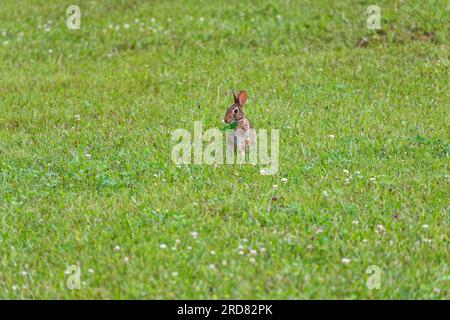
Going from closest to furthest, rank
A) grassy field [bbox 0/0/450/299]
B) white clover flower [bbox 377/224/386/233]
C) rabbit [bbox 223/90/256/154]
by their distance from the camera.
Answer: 1. grassy field [bbox 0/0/450/299]
2. white clover flower [bbox 377/224/386/233]
3. rabbit [bbox 223/90/256/154]

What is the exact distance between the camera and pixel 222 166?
8.83 metres

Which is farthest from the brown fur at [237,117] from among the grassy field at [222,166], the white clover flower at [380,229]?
the white clover flower at [380,229]

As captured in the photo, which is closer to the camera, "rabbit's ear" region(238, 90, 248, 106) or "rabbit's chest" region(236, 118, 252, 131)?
"rabbit's chest" region(236, 118, 252, 131)

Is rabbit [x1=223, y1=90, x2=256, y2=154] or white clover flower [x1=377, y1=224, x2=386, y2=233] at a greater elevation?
rabbit [x1=223, y1=90, x2=256, y2=154]

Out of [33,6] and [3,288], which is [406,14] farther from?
[3,288]

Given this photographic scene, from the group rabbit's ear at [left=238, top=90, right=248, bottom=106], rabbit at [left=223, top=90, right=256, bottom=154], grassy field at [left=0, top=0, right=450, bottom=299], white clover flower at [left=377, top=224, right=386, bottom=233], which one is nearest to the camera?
grassy field at [left=0, top=0, right=450, bottom=299]

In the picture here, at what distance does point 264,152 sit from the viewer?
9.16m

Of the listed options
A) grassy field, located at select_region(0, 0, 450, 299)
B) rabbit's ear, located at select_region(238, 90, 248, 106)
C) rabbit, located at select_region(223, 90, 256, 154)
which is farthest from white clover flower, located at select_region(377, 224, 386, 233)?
rabbit's ear, located at select_region(238, 90, 248, 106)

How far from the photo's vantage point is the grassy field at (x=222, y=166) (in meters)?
6.44

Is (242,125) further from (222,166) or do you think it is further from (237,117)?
(222,166)

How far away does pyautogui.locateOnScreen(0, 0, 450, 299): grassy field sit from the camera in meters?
6.44

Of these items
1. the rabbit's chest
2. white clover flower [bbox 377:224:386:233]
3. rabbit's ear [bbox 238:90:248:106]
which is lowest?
white clover flower [bbox 377:224:386:233]

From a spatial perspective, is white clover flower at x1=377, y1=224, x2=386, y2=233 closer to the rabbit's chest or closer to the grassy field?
the grassy field

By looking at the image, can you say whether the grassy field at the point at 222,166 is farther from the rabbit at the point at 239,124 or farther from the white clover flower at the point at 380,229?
the rabbit at the point at 239,124
